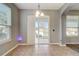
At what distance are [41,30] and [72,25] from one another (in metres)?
2.13

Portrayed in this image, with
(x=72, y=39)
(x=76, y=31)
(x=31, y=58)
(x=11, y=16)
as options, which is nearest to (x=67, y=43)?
(x=72, y=39)

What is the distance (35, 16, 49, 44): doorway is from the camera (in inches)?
215

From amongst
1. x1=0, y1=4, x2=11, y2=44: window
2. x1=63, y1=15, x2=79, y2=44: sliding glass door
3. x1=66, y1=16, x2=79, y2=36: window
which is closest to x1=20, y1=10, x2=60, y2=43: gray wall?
x1=63, y1=15, x2=79, y2=44: sliding glass door

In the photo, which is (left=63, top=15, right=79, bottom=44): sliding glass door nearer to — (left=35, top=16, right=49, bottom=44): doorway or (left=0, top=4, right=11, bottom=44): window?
(left=35, top=16, right=49, bottom=44): doorway

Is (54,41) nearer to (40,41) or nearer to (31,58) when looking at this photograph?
(40,41)

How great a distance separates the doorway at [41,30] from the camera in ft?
17.9

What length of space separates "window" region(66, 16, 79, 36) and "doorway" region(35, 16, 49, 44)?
141cm

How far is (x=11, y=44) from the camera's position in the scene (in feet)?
16.4

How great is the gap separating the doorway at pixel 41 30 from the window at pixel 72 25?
141 cm

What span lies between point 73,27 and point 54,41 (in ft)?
4.06

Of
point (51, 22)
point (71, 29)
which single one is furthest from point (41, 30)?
point (71, 29)

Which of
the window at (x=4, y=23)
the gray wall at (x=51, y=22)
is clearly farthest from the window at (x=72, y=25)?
the window at (x=4, y=23)

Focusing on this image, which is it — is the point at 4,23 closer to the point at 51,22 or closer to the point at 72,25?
the point at 51,22

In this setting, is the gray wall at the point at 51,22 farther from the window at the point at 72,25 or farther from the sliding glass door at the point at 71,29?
the window at the point at 72,25
